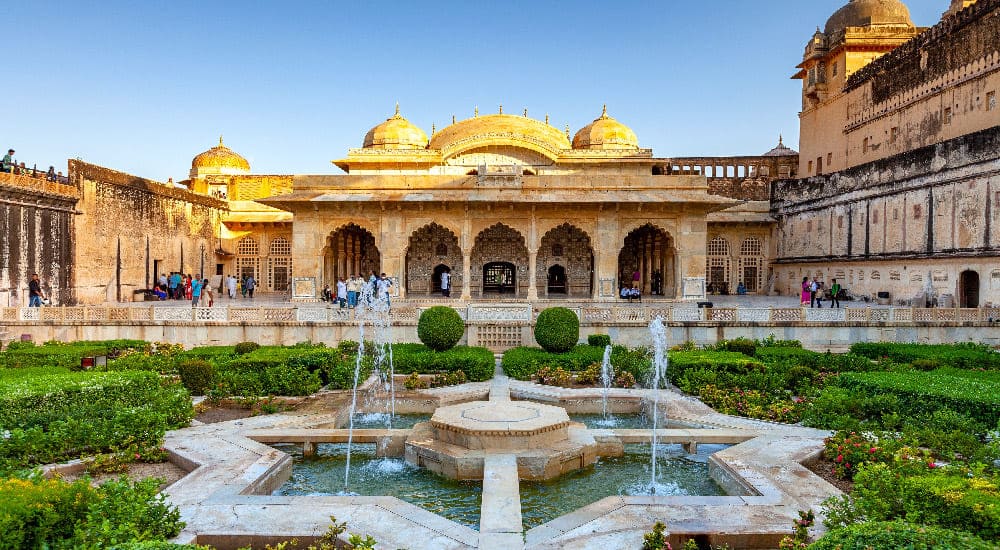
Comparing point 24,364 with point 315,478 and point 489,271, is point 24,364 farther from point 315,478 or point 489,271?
point 489,271

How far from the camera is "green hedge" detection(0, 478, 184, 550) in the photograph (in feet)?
12.1

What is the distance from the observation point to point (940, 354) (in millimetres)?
11172

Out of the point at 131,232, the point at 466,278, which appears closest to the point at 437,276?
the point at 466,278

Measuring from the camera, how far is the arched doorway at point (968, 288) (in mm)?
16531

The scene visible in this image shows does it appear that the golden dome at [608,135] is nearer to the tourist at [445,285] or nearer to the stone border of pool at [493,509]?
the tourist at [445,285]

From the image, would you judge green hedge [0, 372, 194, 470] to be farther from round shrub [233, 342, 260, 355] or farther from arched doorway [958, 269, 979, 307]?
arched doorway [958, 269, 979, 307]

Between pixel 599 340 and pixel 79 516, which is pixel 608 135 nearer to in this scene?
pixel 599 340

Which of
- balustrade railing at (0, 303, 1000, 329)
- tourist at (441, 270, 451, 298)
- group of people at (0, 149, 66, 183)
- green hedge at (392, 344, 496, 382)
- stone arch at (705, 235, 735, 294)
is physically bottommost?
green hedge at (392, 344, 496, 382)

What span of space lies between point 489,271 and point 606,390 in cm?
1508

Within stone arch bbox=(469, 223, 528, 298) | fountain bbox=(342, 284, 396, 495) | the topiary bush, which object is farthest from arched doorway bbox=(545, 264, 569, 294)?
the topiary bush

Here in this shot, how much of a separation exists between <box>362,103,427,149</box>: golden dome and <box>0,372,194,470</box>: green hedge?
65.5 ft

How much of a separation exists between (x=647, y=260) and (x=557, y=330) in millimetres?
14060

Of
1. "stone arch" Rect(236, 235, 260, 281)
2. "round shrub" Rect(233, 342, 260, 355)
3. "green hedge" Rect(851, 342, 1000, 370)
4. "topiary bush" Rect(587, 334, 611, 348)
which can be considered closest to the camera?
"green hedge" Rect(851, 342, 1000, 370)

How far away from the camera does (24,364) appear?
34.4 ft
